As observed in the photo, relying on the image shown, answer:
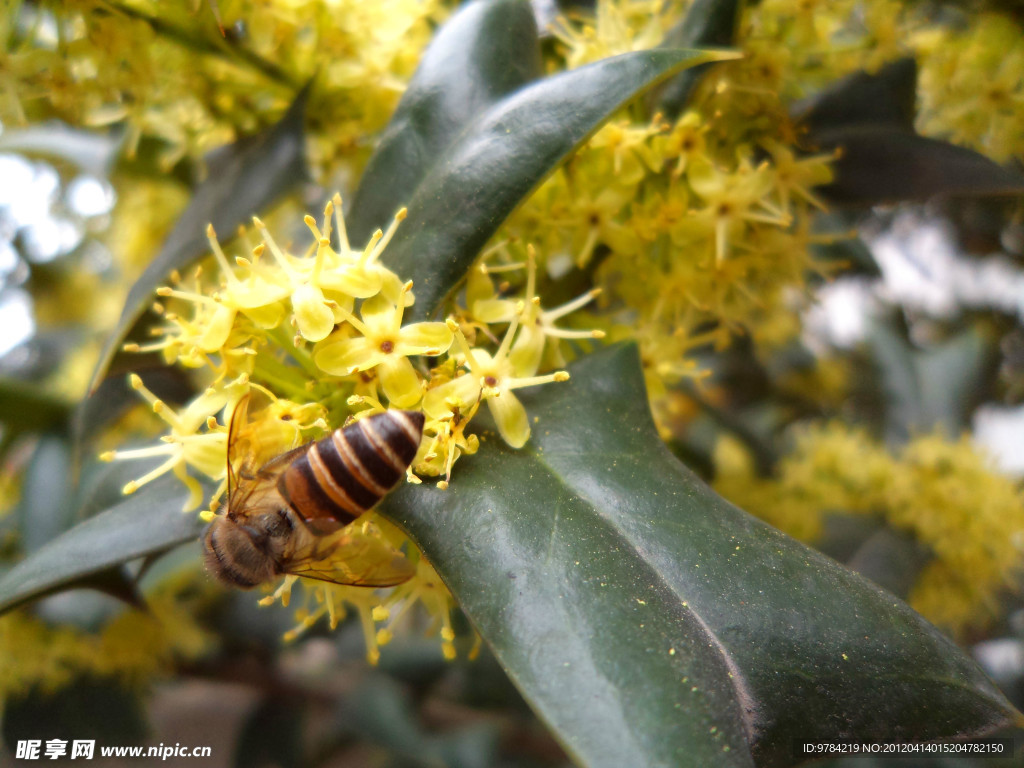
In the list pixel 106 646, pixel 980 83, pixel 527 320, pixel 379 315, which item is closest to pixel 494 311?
pixel 527 320

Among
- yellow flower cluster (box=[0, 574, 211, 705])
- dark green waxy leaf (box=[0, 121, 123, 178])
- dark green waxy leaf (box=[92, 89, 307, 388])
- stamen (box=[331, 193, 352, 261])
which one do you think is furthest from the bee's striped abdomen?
dark green waxy leaf (box=[0, 121, 123, 178])

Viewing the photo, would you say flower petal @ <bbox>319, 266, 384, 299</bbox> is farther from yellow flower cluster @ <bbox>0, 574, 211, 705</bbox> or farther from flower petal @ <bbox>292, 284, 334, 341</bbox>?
yellow flower cluster @ <bbox>0, 574, 211, 705</bbox>

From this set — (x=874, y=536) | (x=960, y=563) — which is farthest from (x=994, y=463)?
(x=874, y=536)

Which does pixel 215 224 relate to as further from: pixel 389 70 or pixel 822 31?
pixel 822 31

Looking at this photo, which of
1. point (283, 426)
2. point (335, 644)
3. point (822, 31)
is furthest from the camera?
point (335, 644)

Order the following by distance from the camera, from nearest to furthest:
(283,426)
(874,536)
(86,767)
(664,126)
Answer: (283,426)
(664,126)
(874,536)
(86,767)

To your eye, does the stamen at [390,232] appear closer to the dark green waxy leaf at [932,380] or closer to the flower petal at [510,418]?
the flower petal at [510,418]

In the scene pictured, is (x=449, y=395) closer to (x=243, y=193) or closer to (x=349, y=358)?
(x=349, y=358)

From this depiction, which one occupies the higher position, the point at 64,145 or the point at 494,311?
the point at 64,145

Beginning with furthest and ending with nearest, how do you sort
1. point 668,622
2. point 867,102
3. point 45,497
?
1. point 45,497
2. point 867,102
3. point 668,622
